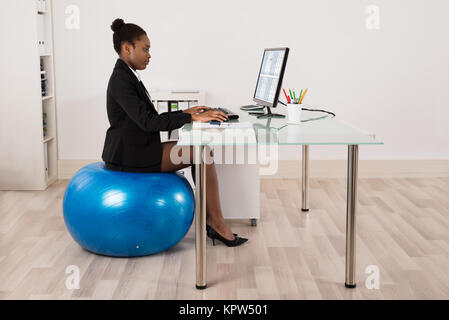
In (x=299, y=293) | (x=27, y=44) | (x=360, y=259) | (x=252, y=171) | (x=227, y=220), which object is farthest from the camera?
(x=27, y=44)

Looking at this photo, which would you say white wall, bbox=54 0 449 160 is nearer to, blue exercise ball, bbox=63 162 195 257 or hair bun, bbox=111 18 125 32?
hair bun, bbox=111 18 125 32

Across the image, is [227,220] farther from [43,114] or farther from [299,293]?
[43,114]

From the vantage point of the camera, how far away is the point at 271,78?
3324 millimetres

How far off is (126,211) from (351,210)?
1065 millimetres

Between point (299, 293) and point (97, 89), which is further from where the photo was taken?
point (97, 89)

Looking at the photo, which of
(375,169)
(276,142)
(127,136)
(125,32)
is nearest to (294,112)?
(276,142)

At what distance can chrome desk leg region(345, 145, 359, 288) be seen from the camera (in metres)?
2.58

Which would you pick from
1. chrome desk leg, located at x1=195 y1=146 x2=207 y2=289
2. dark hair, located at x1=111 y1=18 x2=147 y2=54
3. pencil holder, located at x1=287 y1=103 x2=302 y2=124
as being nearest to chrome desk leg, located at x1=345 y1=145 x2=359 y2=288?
pencil holder, located at x1=287 y1=103 x2=302 y2=124

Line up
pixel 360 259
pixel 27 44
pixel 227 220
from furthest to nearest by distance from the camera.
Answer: pixel 27 44 < pixel 227 220 < pixel 360 259

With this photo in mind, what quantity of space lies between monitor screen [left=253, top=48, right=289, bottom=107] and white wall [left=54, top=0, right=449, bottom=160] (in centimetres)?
132

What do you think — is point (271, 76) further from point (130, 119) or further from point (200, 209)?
point (200, 209)
